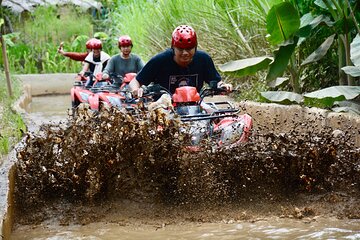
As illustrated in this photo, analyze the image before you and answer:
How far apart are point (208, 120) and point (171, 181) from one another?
705 mm

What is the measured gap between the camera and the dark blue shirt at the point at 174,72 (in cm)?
702

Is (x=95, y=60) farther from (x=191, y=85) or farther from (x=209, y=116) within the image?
(x=209, y=116)

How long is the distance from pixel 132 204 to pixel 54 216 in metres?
0.62

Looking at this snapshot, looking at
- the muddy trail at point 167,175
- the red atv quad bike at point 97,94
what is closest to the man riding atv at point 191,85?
the muddy trail at point 167,175

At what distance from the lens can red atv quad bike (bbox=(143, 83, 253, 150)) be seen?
19.6 feet

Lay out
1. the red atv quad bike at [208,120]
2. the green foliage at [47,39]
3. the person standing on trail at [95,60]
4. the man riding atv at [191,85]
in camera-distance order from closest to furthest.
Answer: the red atv quad bike at [208,120]
the man riding atv at [191,85]
the person standing on trail at [95,60]
the green foliage at [47,39]

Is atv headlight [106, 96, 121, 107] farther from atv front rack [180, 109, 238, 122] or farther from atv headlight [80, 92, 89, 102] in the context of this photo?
atv front rack [180, 109, 238, 122]

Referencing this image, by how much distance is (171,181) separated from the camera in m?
5.85

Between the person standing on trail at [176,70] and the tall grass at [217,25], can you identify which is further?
the tall grass at [217,25]

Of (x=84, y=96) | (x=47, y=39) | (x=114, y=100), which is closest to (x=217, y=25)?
(x=84, y=96)

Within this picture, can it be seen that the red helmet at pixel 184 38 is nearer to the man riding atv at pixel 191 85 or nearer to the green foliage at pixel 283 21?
the man riding atv at pixel 191 85

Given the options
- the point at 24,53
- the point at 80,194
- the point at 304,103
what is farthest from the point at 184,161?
the point at 24,53

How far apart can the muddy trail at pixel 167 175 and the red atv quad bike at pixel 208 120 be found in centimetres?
16

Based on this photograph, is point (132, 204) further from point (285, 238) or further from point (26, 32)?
point (26, 32)
